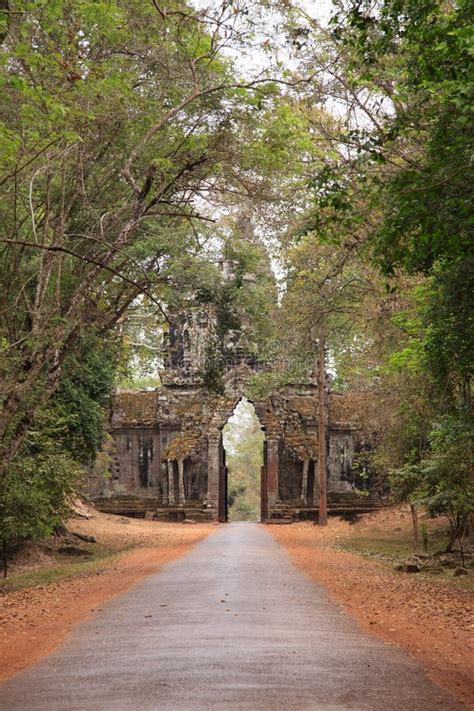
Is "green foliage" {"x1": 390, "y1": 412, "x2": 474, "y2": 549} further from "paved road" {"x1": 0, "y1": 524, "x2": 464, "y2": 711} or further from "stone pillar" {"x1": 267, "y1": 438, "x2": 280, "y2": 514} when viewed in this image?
"stone pillar" {"x1": 267, "y1": 438, "x2": 280, "y2": 514}

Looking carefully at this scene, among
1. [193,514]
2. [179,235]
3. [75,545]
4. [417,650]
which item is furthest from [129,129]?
[193,514]

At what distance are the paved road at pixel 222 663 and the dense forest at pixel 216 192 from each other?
375 cm

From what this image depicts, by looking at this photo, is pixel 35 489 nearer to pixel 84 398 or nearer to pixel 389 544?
pixel 84 398

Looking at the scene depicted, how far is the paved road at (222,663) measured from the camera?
528cm

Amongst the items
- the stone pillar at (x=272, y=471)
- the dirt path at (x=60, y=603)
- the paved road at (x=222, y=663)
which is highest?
the stone pillar at (x=272, y=471)

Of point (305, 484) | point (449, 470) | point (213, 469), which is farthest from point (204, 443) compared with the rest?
point (449, 470)

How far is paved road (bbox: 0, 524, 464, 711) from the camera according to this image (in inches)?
208

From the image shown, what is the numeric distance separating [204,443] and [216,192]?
22641 mm

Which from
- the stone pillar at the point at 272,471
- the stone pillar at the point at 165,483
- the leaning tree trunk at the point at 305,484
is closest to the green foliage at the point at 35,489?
the stone pillar at the point at 272,471

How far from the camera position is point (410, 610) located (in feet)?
32.1

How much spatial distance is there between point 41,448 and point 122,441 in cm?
2186

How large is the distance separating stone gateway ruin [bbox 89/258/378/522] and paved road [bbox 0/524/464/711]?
1030 inches

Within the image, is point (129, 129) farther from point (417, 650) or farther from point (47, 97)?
point (417, 650)

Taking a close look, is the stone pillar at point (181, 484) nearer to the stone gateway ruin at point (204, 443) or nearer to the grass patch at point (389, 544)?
the stone gateway ruin at point (204, 443)
